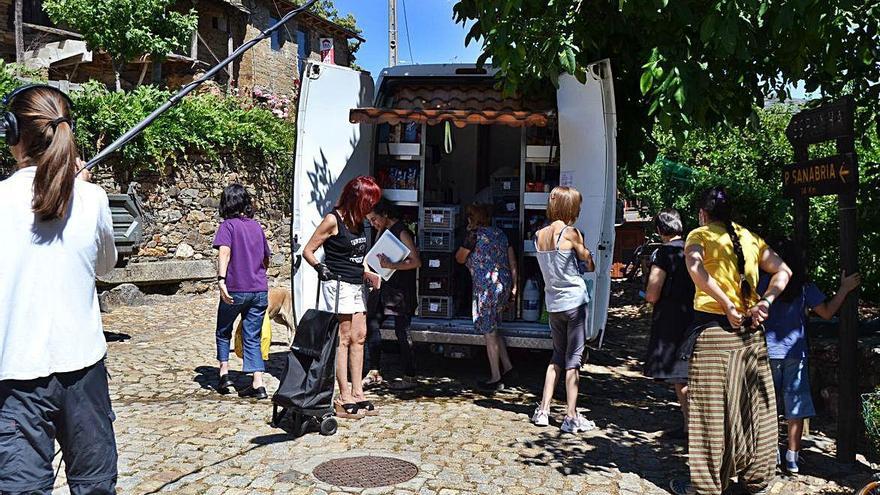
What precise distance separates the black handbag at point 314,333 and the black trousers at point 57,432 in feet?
8.63

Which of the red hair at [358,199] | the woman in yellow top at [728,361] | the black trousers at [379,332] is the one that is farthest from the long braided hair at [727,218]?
the black trousers at [379,332]

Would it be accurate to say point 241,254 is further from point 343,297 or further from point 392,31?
point 392,31

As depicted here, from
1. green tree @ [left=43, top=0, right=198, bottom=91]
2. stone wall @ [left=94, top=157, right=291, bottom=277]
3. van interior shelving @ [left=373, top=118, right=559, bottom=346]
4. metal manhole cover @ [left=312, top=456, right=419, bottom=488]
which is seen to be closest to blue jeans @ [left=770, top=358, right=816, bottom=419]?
metal manhole cover @ [left=312, top=456, right=419, bottom=488]

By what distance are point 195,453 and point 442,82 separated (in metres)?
4.66

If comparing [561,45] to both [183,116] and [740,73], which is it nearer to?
[740,73]

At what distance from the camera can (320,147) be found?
7.03 meters

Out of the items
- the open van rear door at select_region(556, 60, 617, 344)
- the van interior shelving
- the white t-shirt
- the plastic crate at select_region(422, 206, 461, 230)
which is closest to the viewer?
the white t-shirt

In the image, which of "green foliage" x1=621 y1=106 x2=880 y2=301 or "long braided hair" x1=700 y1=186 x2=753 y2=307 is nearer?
"long braided hair" x1=700 y1=186 x2=753 y2=307

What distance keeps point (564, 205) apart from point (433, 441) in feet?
6.32

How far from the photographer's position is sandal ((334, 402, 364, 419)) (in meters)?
6.00

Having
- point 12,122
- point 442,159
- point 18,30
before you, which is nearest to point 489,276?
point 442,159

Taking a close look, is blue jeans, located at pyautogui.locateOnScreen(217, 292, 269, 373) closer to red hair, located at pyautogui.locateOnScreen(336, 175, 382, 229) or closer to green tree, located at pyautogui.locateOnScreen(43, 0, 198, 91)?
red hair, located at pyautogui.locateOnScreen(336, 175, 382, 229)

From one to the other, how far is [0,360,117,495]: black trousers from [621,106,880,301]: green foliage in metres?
3.95

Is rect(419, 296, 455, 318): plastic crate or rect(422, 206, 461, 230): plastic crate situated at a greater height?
rect(422, 206, 461, 230): plastic crate
